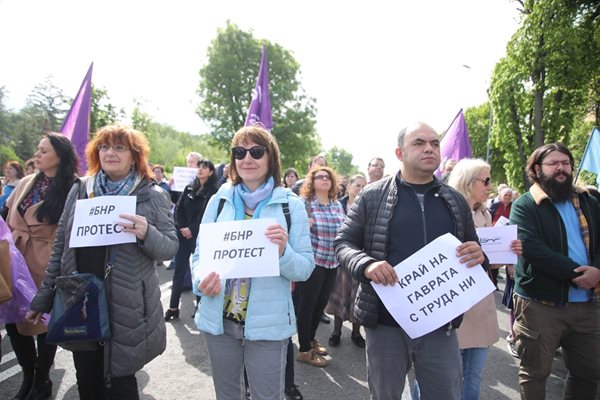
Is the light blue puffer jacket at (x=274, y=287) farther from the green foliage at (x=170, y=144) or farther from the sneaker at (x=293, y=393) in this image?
the green foliage at (x=170, y=144)

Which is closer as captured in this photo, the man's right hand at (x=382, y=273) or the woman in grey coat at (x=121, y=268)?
the man's right hand at (x=382, y=273)

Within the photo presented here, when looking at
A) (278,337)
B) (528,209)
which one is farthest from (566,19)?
(278,337)

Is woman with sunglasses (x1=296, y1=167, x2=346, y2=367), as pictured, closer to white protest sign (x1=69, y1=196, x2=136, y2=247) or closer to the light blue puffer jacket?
the light blue puffer jacket

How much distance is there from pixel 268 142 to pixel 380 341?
1371 mm

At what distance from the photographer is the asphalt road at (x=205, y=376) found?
3404mm

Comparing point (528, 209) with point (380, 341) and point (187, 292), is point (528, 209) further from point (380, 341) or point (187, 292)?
point (187, 292)

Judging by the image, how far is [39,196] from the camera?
10.4ft

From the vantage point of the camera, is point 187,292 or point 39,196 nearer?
point 39,196

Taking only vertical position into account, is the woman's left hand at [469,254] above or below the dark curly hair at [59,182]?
below

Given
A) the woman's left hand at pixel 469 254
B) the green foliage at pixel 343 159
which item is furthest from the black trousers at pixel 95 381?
the green foliage at pixel 343 159

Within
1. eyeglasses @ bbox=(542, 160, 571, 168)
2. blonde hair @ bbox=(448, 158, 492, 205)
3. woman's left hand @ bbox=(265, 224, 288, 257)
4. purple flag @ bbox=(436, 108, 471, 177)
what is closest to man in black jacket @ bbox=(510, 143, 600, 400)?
eyeglasses @ bbox=(542, 160, 571, 168)

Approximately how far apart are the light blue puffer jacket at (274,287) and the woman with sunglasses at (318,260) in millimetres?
2017

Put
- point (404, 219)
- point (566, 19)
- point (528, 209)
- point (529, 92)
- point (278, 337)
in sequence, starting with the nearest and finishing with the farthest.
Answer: point (278, 337) → point (404, 219) → point (528, 209) → point (566, 19) → point (529, 92)

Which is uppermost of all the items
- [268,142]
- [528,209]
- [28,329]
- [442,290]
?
[268,142]
